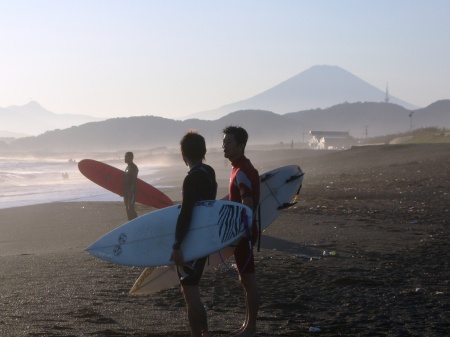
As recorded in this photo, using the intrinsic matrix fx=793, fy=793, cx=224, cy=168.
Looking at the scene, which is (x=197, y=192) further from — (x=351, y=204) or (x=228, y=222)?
(x=351, y=204)

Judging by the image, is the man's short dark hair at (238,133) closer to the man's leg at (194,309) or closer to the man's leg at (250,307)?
the man's leg at (250,307)

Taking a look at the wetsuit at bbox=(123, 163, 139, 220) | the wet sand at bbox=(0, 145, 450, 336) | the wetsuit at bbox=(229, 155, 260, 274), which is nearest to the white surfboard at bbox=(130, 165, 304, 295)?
the wet sand at bbox=(0, 145, 450, 336)

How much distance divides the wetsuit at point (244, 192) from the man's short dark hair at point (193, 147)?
1.72ft

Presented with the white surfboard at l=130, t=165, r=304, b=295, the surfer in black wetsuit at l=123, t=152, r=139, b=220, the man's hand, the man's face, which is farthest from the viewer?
the surfer in black wetsuit at l=123, t=152, r=139, b=220

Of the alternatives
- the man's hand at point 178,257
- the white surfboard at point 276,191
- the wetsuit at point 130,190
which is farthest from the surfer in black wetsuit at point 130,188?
the man's hand at point 178,257

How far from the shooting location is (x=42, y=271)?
927 centimetres

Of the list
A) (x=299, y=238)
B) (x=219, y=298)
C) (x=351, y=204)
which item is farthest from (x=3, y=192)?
(x=219, y=298)

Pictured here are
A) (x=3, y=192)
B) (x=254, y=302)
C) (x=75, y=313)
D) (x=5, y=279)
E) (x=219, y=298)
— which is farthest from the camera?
(x=3, y=192)

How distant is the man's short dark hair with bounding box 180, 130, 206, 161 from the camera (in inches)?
215

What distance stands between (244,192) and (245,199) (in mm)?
55

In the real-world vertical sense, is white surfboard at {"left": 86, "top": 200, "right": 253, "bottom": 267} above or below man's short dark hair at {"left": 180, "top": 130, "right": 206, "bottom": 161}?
below

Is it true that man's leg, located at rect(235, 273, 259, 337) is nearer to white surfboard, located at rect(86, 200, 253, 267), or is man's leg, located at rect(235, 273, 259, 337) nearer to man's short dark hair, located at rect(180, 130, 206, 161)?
white surfboard, located at rect(86, 200, 253, 267)

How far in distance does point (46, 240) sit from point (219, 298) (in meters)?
6.69

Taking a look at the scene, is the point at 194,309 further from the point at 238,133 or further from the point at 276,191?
the point at 276,191
